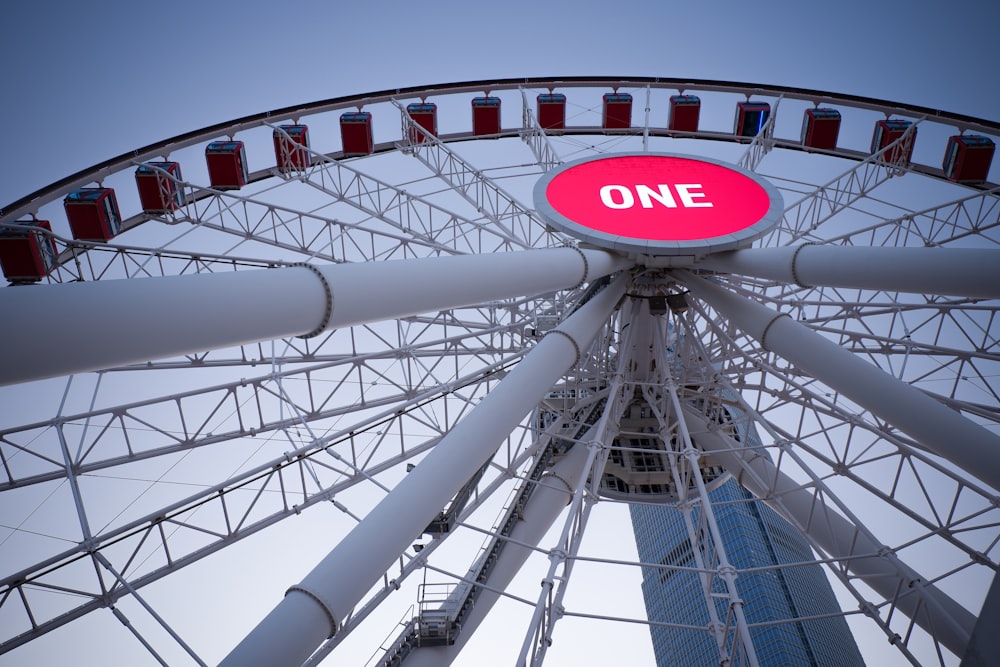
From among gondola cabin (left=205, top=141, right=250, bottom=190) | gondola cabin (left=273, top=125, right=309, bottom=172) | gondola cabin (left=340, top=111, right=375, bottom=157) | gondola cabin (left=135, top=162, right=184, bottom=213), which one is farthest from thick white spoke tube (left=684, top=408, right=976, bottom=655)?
gondola cabin (left=135, top=162, right=184, bottom=213)

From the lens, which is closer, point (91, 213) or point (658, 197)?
point (658, 197)

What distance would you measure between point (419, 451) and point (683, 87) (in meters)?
14.3

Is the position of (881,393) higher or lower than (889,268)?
lower

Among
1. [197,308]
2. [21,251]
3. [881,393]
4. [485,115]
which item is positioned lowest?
[197,308]

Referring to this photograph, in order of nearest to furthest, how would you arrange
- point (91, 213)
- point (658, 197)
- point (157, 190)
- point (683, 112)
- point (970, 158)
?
point (658, 197) < point (91, 213) < point (157, 190) < point (970, 158) < point (683, 112)

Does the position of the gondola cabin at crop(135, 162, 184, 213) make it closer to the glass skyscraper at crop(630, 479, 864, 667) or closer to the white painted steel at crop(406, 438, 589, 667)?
the white painted steel at crop(406, 438, 589, 667)

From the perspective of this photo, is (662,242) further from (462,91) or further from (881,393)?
(462,91)

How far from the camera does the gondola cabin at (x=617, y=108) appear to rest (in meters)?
24.1

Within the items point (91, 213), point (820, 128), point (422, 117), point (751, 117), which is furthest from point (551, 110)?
point (91, 213)

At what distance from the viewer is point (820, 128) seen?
22734 mm

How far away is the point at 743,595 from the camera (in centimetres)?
10144

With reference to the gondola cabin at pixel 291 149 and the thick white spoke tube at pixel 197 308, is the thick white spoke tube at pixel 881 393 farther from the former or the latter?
the gondola cabin at pixel 291 149

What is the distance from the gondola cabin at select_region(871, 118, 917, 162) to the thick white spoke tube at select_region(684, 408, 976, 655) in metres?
9.42

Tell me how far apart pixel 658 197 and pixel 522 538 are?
9047mm
